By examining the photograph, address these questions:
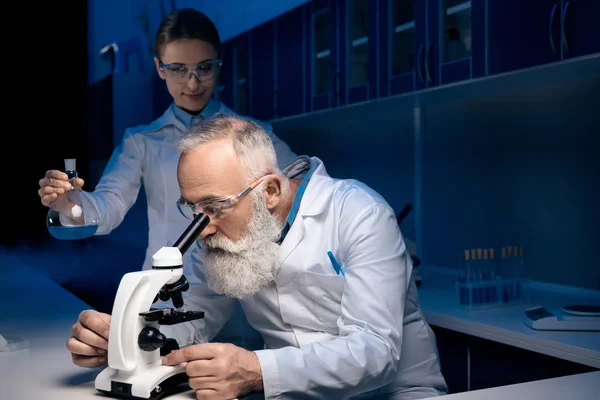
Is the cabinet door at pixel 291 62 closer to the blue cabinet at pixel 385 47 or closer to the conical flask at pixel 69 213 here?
the blue cabinet at pixel 385 47

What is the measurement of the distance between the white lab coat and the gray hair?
0.15m

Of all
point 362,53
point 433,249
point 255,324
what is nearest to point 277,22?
point 362,53

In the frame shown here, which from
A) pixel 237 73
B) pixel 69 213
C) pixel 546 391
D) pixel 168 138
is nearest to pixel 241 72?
pixel 237 73

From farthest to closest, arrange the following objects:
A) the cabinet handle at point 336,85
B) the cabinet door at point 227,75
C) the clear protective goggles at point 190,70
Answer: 1. the cabinet door at point 227,75
2. the cabinet handle at point 336,85
3. the clear protective goggles at point 190,70

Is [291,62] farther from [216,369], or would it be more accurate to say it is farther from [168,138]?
[216,369]

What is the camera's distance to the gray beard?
57.8 inches

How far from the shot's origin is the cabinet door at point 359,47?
272 cm

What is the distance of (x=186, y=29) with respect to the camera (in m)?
2.18

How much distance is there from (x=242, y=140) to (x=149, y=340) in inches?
19.5

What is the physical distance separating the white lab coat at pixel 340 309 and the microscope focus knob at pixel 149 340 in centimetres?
20

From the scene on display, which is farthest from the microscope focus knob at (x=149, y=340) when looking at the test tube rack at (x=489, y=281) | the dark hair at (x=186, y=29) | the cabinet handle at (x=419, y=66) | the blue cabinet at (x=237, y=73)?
the blue cabinet at (x=237, y=73)

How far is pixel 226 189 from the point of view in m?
1.42

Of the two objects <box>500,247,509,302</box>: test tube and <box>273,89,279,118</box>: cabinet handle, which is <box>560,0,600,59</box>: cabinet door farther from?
Result: <box>273,89,279,118</box>: cabinet handle

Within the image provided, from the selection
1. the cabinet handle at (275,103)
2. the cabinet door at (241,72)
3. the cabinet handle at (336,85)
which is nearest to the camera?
the cabinet handle at (336,85)
